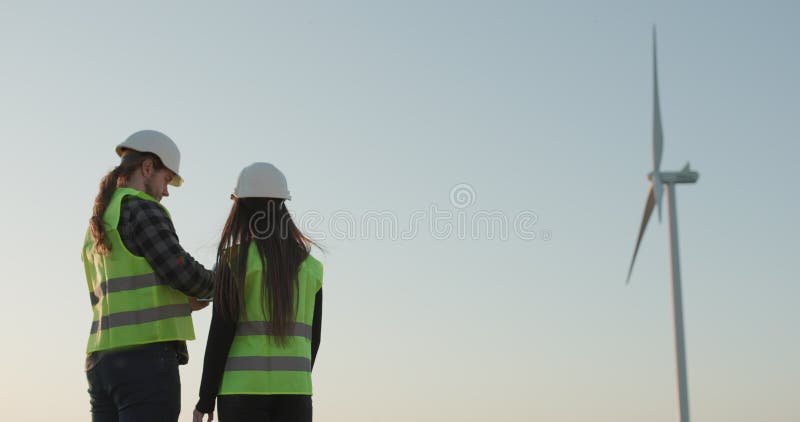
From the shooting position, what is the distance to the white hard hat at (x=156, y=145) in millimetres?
8258

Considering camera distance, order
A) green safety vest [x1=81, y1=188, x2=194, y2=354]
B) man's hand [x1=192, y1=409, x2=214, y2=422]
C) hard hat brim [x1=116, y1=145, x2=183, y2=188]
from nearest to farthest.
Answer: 1. green safety vest [x1=81, y1=188, x2=194, y2=354]
2. man's hand [x1=192, y1=409, x2=214, y2=422]
3. hard hat brim [x1=116, y1=145, x2=183, y2=188]

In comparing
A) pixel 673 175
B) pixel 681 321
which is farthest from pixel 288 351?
pixel 673 175

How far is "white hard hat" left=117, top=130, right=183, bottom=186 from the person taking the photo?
8258mm

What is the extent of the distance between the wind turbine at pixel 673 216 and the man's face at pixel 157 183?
9.24 m

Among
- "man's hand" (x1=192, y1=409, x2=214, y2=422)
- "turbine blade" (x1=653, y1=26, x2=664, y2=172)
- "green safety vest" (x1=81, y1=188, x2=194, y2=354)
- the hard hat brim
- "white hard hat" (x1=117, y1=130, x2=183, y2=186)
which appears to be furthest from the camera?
"turbine blade" (x1=653, y1=26, x2=664, y2=172)

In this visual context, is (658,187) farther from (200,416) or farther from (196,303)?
(200,416)

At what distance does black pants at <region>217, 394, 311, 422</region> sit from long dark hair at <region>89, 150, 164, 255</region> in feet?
5.44

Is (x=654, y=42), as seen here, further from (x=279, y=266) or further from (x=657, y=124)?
(x=279, y=266)

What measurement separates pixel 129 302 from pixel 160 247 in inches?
20.7

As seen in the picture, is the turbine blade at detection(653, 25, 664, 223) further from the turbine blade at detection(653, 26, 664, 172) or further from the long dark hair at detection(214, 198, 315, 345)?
the long dark hair at detection(214, 198, 315, 345)

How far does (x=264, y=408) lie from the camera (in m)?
7.77

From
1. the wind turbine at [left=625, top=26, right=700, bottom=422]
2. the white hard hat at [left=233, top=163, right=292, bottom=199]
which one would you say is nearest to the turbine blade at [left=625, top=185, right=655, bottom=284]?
the wind turbine at [left=625, top=26, right=700, bottom=422]

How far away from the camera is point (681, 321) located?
629 inches

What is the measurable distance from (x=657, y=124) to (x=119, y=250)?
608 inches
